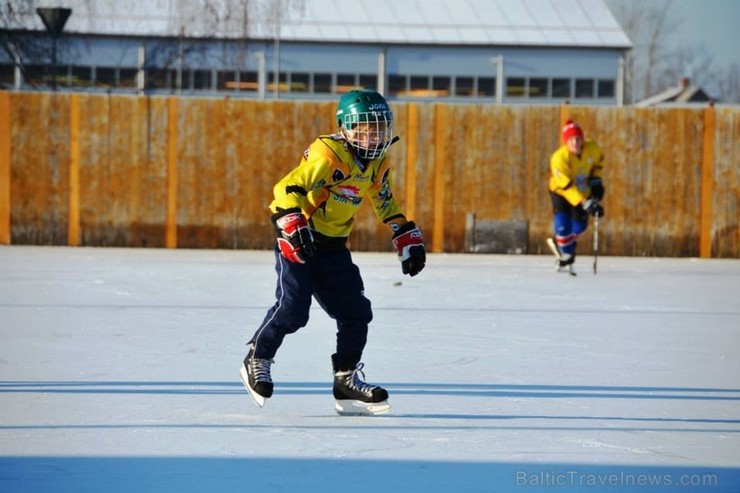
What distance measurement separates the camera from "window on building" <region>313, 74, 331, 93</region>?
41.2 metres

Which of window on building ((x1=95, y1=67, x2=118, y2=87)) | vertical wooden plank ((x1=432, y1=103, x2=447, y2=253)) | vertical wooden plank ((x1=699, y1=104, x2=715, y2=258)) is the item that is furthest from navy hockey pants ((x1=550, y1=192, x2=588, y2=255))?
window on building ((x1=95, y1=67, x2=118, y2=87))

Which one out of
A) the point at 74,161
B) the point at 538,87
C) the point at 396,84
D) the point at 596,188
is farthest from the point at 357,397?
the point at 538,87

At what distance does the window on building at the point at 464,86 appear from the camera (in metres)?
41.6

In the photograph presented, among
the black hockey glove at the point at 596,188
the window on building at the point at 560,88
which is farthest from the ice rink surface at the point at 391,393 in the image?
the window on building at the point at 560,88

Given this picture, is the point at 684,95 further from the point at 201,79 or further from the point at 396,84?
the point at 201,79

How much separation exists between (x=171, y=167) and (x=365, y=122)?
11118 millimetres

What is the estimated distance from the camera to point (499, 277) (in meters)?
13.1

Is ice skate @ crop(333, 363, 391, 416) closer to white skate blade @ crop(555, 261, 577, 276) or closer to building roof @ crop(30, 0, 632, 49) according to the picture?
white skate blade @ crop(555, 261, 577, 276)

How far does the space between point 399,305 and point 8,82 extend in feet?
102

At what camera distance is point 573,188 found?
13359 mm

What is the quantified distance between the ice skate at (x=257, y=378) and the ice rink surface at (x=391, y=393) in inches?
4.0

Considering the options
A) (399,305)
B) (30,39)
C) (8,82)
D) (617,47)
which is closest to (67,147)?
(399,305)

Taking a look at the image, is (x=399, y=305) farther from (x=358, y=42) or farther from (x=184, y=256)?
(x=358, y=42)

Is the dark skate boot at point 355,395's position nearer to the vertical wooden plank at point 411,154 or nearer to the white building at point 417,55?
the vertical wooden plank at point 411,154
